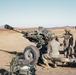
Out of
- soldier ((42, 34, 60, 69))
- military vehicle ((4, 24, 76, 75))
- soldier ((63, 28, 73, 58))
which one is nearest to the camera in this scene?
soldier ((42, 34, 60, 69))

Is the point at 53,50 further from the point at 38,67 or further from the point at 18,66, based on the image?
the point at 18,66

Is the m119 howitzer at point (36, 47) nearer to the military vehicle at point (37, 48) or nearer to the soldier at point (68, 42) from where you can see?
the military vehicle at point (37, 48)

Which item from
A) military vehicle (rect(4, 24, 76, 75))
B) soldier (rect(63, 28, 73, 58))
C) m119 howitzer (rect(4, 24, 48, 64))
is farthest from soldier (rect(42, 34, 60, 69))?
soldier (rect(63, 28, 73, 58))

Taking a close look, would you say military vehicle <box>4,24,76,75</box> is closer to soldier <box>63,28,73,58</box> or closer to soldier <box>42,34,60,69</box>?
soldier <box>42,34,60,69</box>

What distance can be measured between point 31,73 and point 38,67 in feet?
10.8

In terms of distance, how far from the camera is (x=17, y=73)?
985cm

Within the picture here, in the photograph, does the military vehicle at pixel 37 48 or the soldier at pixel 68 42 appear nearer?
the military vehicle at pixel 37 48

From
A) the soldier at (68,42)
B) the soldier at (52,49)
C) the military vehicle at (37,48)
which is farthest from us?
the soldier at (68,42)

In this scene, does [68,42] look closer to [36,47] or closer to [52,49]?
[36,47]

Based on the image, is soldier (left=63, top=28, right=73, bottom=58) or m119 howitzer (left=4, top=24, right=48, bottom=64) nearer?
m119 howitzer (left=4, top=24, right=48, bottom=64)

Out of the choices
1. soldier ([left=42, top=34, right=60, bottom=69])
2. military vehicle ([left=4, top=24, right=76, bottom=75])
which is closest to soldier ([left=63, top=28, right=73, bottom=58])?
military vehicle ([left=4, top=24, right=76, bottom=75])

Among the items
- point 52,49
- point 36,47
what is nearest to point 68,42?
point 36,47

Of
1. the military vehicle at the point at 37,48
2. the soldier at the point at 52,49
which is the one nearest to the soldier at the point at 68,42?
the military vehicle at the point at 37,48

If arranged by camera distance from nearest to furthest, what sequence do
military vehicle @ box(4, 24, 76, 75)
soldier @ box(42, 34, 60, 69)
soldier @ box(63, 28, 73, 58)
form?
soldier @ box(42, 34, 60, 69)
military vehicle @ box(4, 24, 76, 75)
soldier @ box(63, 28, 73, 58)
